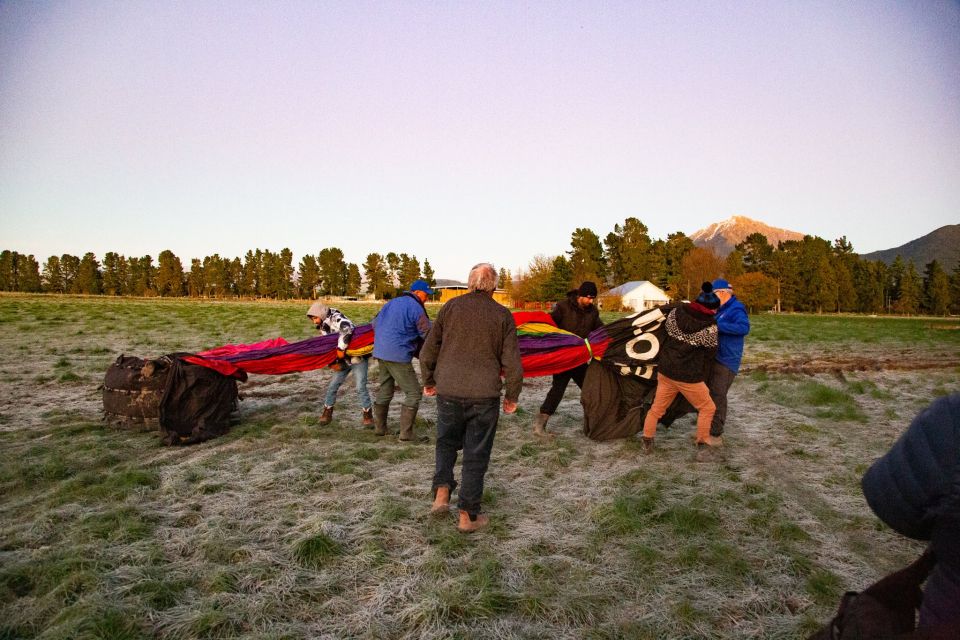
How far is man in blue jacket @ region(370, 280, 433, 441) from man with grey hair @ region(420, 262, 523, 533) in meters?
2.38

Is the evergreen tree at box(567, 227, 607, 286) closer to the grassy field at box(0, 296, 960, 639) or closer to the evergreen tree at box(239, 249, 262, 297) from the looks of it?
the evergreen tree at box(239, 249, 262, 297)

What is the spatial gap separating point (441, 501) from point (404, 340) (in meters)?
2.79

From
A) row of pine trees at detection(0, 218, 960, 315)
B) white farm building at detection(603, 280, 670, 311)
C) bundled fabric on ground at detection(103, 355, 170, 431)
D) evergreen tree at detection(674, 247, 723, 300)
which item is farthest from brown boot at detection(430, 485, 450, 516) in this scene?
evergreen tree at detection(674, 247, 723, 300)

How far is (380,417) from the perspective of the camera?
7855mm

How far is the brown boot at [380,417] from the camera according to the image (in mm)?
7836

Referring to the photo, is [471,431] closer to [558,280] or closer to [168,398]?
[168,398]

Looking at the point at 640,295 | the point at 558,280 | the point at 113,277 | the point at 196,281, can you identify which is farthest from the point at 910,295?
the point at 113,277

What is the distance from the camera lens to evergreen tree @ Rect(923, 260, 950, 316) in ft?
254

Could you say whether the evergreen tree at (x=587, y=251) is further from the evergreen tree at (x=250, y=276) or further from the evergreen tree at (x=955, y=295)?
the evergreen tree at (x=250, y=276)

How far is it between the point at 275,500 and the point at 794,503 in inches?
211

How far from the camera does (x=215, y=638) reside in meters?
3.19

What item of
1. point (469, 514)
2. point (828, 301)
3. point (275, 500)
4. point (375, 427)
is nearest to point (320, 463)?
point (275, 500)

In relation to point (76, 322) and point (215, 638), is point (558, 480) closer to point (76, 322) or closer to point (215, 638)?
point (215, 638)

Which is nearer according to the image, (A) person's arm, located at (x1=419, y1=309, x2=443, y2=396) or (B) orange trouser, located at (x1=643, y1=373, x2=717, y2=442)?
(A) person's arm, located at (x1=419, y1=309, x2=443, y2=396)
